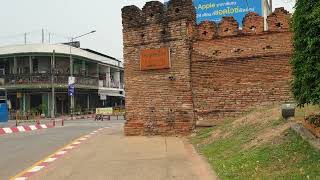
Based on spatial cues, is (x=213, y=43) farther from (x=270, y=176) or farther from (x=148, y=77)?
(x=270, y=176)

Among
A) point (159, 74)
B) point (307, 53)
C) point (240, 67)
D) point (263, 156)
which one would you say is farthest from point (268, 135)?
point (159, 74)

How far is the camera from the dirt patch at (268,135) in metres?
10.6

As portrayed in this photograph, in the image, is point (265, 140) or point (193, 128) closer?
point (265, 140)

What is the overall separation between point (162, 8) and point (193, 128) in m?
4.31

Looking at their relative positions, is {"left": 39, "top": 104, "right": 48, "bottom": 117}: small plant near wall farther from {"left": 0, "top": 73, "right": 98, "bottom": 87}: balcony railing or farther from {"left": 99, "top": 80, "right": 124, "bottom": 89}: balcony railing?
{"left": 99, "top": 80, "right": 124, "bottom": 89}: balcony railing

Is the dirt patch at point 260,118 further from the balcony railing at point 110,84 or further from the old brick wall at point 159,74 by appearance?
the balcony railing at point 110,84

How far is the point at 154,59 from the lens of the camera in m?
18.5

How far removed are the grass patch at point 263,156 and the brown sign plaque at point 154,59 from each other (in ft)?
17.5

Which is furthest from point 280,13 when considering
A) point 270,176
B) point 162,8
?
point 270,176

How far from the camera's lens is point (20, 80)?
56250mm

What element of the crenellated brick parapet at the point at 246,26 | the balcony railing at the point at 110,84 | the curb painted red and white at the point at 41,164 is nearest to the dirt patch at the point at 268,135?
the curb painted red and white at the point at 41,164

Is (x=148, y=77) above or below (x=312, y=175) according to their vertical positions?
above

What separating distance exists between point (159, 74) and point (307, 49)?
10314 mm

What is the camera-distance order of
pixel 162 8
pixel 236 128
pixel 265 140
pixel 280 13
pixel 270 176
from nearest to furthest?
1. pixel 270 176
2. pixel 265 140
3. pixel 236 128
4. pixel 280 13
5. pixel 162 8
